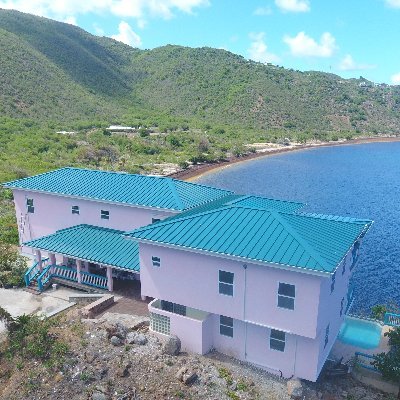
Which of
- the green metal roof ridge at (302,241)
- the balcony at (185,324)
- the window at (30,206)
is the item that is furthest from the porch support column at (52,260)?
the green metal roof ridge at (302,241)

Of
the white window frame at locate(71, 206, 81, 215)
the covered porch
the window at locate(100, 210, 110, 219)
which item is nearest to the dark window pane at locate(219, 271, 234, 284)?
the covered porch

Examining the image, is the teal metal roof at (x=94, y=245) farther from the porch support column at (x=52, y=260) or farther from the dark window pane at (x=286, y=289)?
the dark window pane at (x=286, y=289)

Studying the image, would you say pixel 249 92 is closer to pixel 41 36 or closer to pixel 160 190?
pixel 41 36

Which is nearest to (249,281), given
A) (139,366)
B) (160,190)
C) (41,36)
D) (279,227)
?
(279,227)

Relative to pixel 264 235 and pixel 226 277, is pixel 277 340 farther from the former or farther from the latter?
pixel 264 235

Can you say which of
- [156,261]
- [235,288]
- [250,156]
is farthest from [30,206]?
[250,156]
